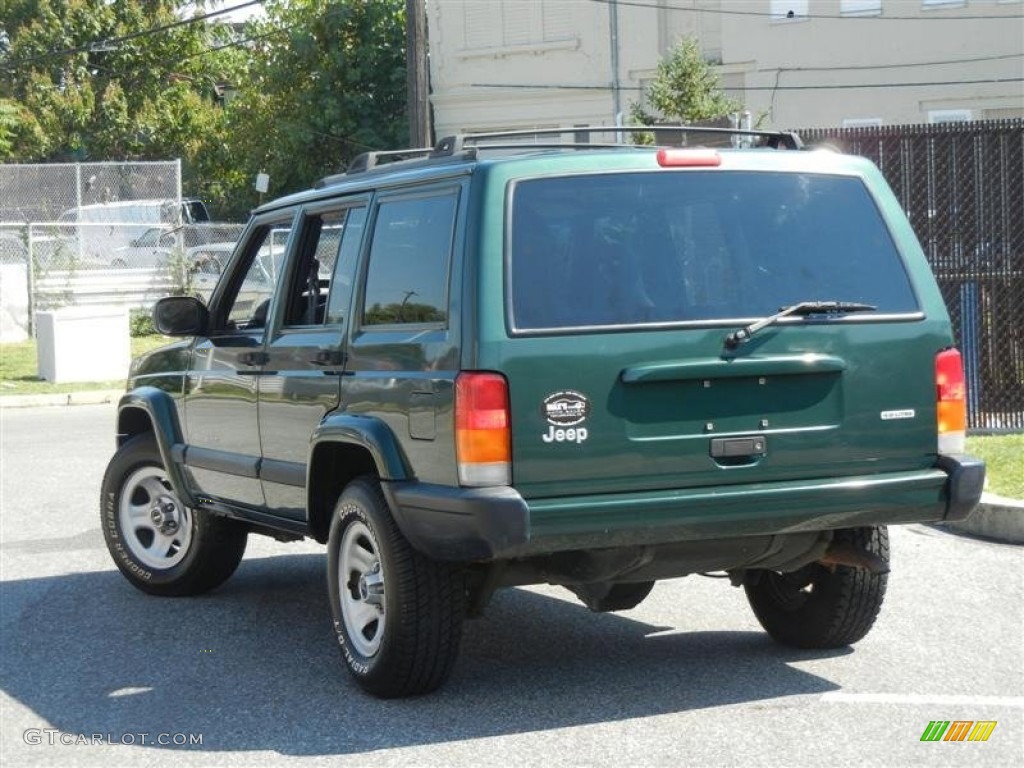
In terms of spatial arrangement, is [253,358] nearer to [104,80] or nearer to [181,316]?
[181,316]

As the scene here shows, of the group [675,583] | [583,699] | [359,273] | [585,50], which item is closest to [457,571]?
[583,699]

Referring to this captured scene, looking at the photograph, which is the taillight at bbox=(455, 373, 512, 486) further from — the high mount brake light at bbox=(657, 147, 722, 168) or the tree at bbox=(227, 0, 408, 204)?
the tree at bbox=(227, 0, 408, 204)

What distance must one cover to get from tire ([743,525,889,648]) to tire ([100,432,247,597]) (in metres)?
2.65

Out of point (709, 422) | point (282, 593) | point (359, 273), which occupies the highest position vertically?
point (359, 273)

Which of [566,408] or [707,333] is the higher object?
[707,333]

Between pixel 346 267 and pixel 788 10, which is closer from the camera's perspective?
pixel 346 267

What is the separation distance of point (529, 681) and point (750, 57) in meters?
31.3

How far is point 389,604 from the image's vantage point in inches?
231

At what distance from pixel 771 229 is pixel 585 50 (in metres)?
33.7

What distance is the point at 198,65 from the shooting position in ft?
178

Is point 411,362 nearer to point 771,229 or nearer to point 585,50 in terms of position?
point 771,229

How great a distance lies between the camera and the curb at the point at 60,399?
20266 millimetres

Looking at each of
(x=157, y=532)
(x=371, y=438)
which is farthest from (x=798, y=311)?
(x=157, y=532)

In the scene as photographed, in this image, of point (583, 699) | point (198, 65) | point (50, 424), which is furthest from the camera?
point (198, 65)
